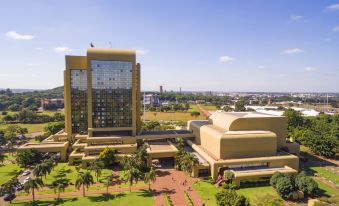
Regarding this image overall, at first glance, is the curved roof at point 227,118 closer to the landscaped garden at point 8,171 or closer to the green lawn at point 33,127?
the landscaped garden at point 8,171

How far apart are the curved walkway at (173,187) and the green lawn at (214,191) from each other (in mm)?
1817

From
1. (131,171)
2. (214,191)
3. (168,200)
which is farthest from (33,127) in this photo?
(214,191)

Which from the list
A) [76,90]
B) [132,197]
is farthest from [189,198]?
[76,90]

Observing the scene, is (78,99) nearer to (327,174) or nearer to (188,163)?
(188,163)

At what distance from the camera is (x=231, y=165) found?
7300 centimetres

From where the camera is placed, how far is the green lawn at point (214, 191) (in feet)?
197

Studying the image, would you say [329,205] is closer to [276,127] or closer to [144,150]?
[276,127]

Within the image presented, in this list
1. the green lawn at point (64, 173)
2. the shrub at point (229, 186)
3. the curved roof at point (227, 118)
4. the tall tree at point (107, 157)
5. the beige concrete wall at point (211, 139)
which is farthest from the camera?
the curved roof at point (227, 118)

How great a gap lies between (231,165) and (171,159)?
1010 inches

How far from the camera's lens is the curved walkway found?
58.2m

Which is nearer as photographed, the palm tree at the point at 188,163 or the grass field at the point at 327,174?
the grass field at the point at 327,174

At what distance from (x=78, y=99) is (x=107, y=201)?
5545 centimetres

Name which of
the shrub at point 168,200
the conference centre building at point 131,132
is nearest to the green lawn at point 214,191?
the conference centre building at point 131,132

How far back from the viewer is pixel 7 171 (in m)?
77.3
